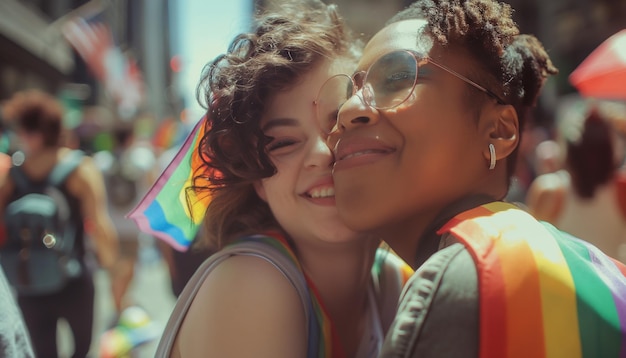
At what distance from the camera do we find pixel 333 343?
63.9 inches

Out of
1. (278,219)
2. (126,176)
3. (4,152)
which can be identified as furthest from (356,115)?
(126,176)

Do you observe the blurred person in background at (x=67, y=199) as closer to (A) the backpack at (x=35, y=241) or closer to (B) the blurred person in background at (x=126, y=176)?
(A) the backpack at (x=35, y=241)

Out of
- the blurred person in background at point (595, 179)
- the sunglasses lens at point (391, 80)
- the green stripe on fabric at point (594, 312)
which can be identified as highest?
the sunglasses lens at point (391, 80)

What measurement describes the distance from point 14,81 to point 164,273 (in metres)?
10.3

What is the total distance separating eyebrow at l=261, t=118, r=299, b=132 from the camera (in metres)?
1.67

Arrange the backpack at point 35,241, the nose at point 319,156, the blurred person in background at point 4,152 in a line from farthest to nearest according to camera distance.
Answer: the blurred person in background at point 4,152, the backpack at point 35,241, the nose at point 319,156

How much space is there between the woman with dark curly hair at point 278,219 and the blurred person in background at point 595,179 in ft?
8.07

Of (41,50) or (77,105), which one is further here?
(41,50)

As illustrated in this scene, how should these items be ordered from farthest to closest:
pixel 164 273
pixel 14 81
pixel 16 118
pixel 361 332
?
pixel 14 81 → pixel 164 273 → pixel 16 118 → pixel 361 332

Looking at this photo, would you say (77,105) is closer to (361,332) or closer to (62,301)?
(62,301)

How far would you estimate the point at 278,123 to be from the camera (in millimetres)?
1685

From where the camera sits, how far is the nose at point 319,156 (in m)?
1.61

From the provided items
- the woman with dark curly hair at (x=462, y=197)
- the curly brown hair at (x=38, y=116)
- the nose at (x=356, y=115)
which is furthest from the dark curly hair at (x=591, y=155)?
the curly brown hair at (x=38, y=116)

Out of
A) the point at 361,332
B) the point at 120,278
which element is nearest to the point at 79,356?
the point at 120,278
